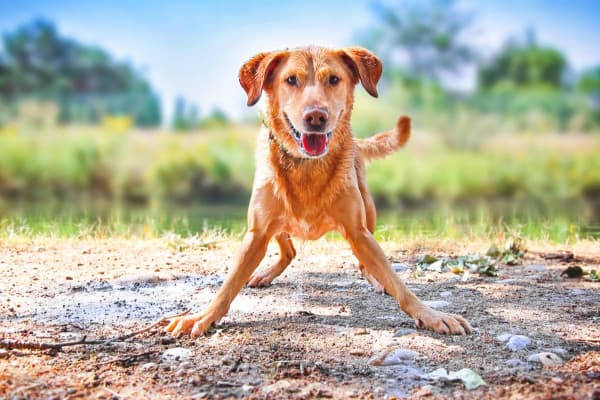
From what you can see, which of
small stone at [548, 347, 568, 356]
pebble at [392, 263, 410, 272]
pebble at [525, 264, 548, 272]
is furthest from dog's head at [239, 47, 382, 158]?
pebble at [525, 264, 548, 272]

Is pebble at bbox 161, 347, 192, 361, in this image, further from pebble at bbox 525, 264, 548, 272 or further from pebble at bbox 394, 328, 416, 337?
pebble at bbox 525, 264, 548, 272

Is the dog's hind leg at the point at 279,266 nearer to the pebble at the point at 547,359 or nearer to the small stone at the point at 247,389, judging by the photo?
the small stone at the point at 247,389

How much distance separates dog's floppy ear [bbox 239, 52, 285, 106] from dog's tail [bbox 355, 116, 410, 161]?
1748 mm

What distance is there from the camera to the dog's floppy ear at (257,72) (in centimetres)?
394

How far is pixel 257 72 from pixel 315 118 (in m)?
0.57

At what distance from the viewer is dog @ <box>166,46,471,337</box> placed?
378cm

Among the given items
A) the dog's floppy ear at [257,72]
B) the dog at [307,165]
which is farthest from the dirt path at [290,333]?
the dog's floppy ear at [257,72]

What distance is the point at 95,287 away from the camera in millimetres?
4793

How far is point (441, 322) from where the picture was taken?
364 cm

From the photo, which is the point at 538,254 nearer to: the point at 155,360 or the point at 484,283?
the point at 484,283

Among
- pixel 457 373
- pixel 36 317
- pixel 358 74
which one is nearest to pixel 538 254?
pixel 358 74

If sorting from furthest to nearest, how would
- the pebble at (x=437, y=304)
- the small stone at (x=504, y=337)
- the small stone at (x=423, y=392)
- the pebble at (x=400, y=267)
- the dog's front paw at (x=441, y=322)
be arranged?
the pebble at (x=400, y=267) < the pebble at (x=437, y=304) < the dog's front paw at (x=441, y=322) < the small stone at (x=504, y=337) < the small stone at (x=423, y=392)

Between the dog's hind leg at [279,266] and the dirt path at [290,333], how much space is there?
0.52 feet

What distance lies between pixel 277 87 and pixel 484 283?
2.33 meters
